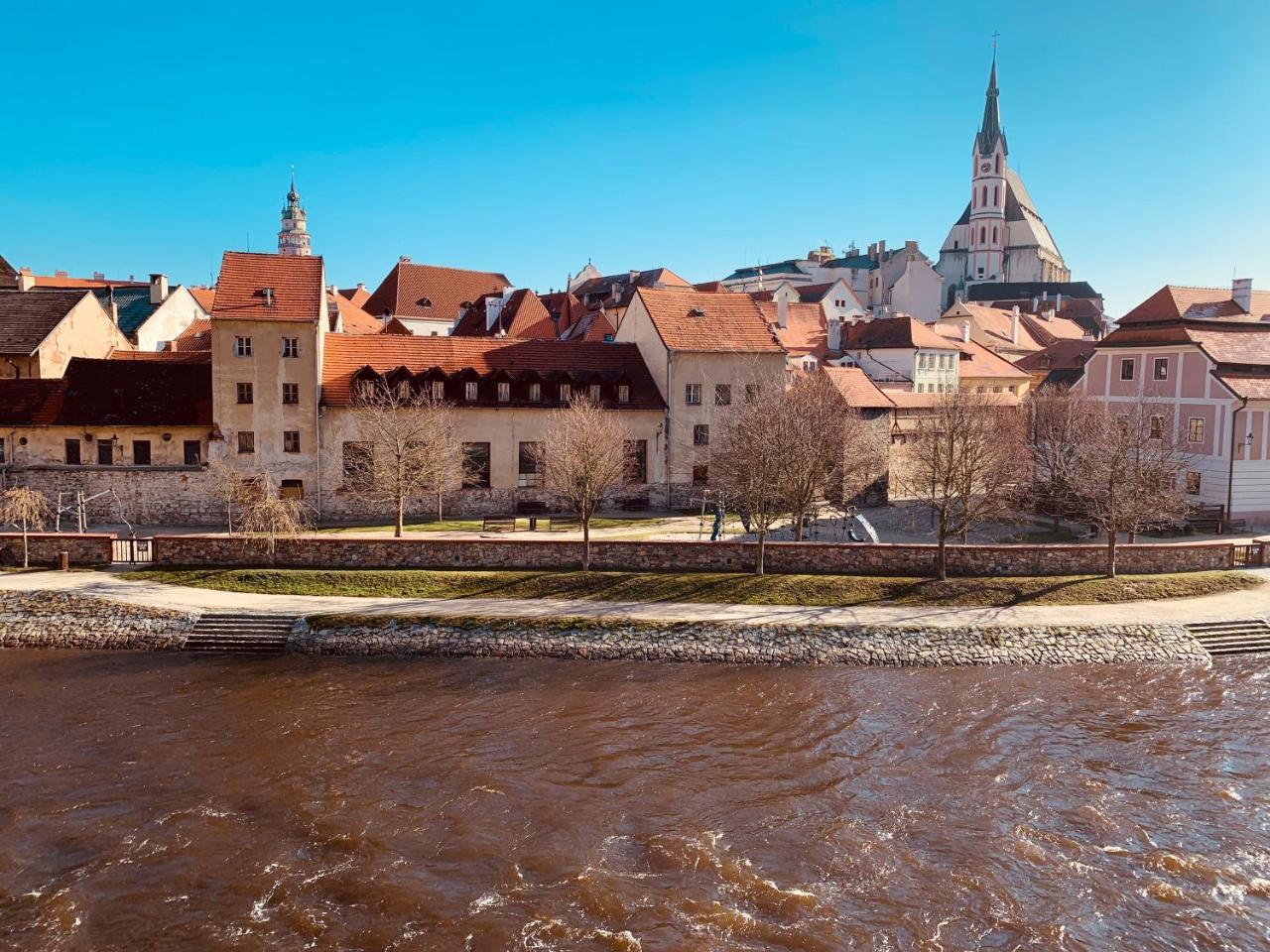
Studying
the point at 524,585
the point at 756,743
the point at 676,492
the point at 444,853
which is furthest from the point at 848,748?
the point at 676,492

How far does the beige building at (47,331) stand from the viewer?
44375 millimetres

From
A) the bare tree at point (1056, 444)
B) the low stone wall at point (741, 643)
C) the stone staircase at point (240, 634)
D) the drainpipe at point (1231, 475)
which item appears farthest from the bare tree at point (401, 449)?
the drainpipe at point (1231, 475)

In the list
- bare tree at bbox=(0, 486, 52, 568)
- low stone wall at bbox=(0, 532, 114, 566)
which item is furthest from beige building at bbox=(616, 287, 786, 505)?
bare tree at bbox=(0, 486, 52, 568)

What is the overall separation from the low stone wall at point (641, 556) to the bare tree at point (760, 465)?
1399mm

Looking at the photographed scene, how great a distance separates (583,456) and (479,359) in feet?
42.2

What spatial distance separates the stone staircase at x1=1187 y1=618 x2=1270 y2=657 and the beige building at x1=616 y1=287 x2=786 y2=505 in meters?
21.4

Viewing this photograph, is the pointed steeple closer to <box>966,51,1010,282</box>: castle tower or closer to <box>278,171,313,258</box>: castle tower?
<box>966,51,1010,282</box>: castle tower

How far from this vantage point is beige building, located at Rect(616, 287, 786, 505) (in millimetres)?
46062

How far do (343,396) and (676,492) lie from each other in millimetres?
15491

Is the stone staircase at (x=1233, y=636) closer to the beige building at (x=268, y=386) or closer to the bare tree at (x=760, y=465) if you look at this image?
the bare tree at (x=760, y=465)

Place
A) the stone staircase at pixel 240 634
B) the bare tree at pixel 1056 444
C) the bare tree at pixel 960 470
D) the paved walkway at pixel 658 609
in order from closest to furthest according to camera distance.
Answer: the stone staircase at pixel 240 634, the paved walkway at pixel 658 609, the bare tree at pixel 960 470, the bare tree at pixel 1056 444

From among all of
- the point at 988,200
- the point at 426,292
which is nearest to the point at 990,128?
the point at 988,200

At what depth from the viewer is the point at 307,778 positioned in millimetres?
20641

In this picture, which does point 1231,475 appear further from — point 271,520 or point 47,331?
point 47,331
